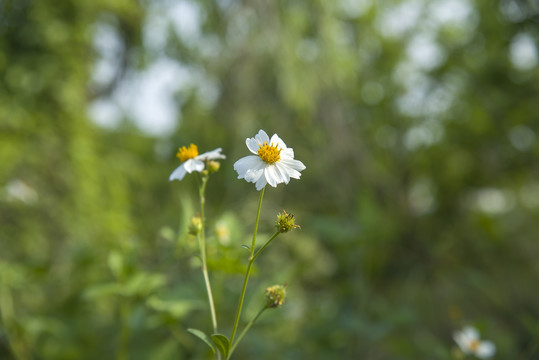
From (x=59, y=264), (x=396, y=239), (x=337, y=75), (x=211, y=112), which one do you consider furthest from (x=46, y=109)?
(x=396, y=239)

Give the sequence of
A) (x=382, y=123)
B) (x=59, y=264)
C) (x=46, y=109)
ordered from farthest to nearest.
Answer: (x=382, y=123)
(x=46, y=109)
(x=59, y=264)

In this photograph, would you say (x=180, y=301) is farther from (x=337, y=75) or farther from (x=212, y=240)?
(x=337, y=75)

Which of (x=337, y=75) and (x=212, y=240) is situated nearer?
(x=212, y=240)

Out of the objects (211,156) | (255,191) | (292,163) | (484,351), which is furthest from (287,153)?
(255,191)

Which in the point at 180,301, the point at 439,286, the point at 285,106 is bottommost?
the point at 180,301

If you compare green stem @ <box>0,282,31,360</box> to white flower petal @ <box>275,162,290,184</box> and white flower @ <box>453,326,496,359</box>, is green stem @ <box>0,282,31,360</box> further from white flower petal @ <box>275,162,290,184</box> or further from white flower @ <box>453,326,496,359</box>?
white flower @ <box>453,326,496,359</box>

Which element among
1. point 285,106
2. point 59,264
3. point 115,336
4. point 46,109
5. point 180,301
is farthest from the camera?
point 285,106
